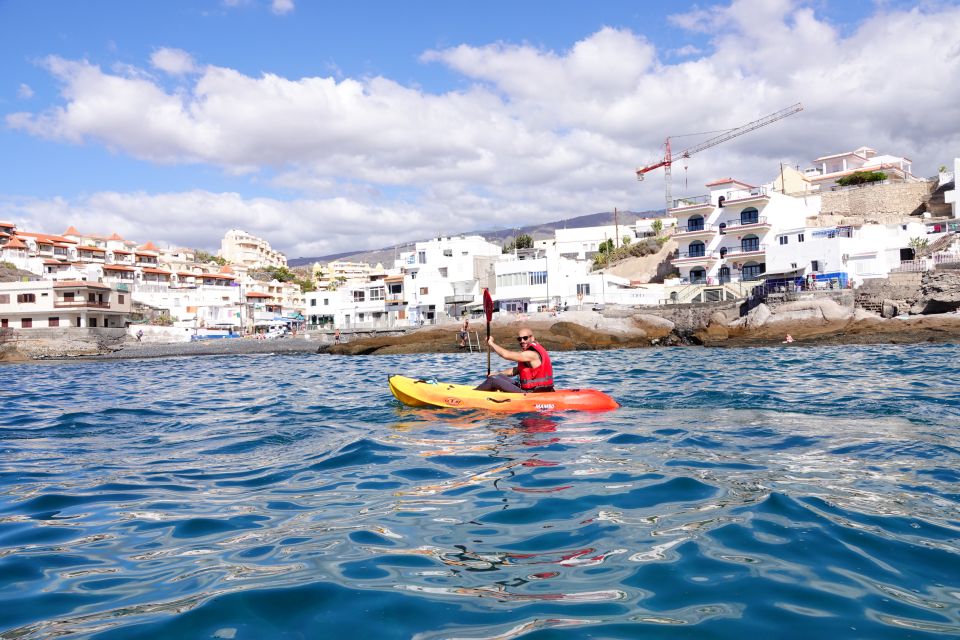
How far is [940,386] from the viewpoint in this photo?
1410cm

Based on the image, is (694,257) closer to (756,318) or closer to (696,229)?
(696,229)

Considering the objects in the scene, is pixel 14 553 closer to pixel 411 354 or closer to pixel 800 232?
pixel 411 354

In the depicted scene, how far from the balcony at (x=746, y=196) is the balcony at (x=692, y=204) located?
1633 mm

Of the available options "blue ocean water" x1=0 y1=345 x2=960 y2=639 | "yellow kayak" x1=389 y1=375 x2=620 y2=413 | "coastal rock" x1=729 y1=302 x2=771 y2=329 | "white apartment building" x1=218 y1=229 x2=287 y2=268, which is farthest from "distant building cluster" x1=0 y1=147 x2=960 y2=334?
"white apartment building" x1=218 y1=229 x2=287 y2=268

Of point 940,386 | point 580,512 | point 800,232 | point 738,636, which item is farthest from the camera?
point 800,232

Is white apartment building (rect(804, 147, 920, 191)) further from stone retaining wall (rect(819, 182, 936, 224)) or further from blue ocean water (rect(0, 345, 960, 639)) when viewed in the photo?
blue ocean water (rect(0, 345, 960, 639))

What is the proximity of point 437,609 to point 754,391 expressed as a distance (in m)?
12.7

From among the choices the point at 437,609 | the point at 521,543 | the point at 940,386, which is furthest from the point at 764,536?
the point at 940,386

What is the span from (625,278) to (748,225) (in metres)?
15.0

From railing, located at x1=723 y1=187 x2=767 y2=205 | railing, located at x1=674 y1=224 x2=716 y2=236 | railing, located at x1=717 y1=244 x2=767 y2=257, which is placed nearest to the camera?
railing, located at x1=717 y1=244 x2=767 y2=257

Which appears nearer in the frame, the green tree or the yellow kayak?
the yellow kayak

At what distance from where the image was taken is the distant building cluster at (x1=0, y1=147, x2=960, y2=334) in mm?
49531

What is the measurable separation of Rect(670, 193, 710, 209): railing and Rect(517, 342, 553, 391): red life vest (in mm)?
51633

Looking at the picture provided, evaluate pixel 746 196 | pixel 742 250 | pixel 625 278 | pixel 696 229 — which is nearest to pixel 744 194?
pixel 746 196
